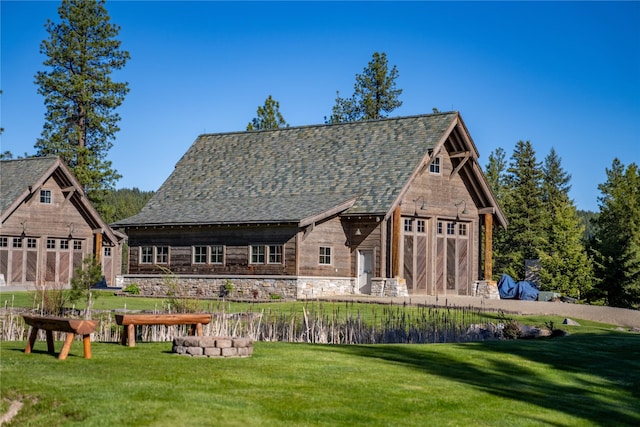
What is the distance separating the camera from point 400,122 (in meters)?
40.8

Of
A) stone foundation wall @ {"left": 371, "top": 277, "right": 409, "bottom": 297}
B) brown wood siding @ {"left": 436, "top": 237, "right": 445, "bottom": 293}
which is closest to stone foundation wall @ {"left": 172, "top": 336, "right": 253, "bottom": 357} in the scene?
stone foundation wall @ {"left": 371, "top": 277, "right": 409, "bottom": 297}

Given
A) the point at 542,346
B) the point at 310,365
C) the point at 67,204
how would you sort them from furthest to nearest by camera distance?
the point at 67,204
the point at 542,346
the point at 310,365

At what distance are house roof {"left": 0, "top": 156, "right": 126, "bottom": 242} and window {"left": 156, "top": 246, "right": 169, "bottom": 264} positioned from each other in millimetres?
6975

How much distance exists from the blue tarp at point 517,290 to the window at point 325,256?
10451 millimetres

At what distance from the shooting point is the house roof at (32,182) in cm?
4319

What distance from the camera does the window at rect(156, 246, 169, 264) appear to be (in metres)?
40.4

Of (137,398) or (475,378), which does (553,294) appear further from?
(137,398)

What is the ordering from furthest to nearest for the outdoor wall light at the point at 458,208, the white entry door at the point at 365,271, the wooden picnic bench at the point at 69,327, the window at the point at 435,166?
1. the outdoor wall light at the point at 458,208
2. the window at the point at 435,166
3. the white entry door at the point at 365,271
4. the wooden picnic bench at the point at 69,327

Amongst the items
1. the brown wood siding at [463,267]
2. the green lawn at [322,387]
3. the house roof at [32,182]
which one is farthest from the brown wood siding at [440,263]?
the green lawn at [322,387]

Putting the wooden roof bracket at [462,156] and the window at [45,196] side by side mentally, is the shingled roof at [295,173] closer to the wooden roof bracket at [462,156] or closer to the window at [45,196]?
the wooden roof bracket at [462,156]

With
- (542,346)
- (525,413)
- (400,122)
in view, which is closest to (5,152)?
(400,122)

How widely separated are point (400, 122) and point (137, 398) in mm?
30937

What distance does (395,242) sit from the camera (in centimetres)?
3647

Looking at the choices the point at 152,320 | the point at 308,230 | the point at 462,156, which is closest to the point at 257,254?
the point at 308,230
